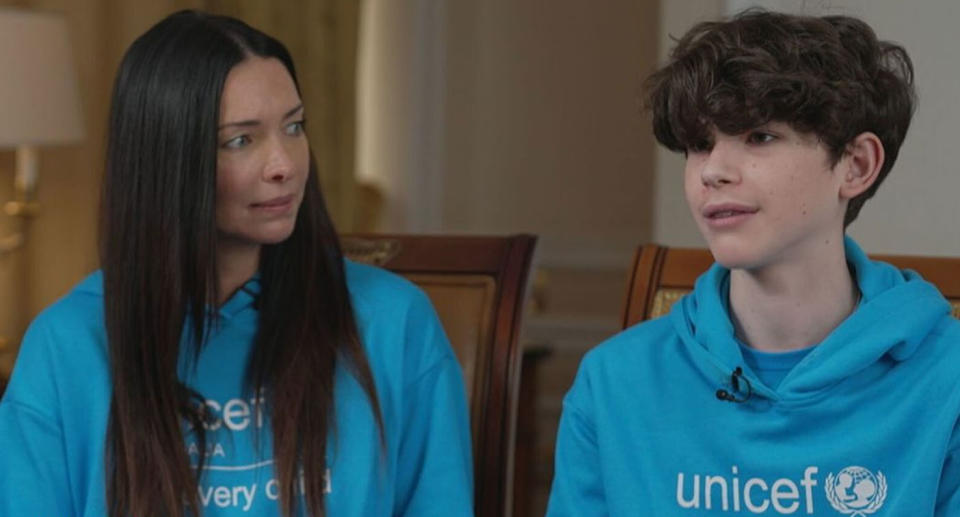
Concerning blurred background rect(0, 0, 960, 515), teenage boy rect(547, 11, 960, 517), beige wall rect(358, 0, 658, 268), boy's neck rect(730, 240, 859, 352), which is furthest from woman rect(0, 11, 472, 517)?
beige wall rect(358, 0, 658, 268)

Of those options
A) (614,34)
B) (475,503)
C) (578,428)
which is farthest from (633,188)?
(578,428)

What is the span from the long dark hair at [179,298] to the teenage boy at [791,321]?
16.7 inches

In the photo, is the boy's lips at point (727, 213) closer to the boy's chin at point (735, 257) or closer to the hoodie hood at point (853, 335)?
the boy's chin at point (735, 257)

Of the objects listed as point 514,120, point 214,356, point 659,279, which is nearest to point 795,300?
point 659,279

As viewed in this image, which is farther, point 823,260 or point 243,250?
point 243,250

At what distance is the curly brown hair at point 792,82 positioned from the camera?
1.51 meters

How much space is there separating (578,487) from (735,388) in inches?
8.6

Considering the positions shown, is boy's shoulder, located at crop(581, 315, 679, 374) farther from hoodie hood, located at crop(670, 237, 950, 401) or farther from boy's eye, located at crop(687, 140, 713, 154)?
boy's eye, located at crop(687, 140, 713, 154)

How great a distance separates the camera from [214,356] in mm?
1971

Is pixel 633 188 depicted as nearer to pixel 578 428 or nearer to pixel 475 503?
pixel 475 503

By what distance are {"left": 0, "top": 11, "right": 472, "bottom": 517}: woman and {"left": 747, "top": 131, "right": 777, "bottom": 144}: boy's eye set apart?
2.02 feet

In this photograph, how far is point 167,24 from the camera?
1.95m

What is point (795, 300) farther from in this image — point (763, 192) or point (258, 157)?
point (258, 157)

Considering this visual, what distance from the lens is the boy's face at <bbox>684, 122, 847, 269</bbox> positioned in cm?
151
